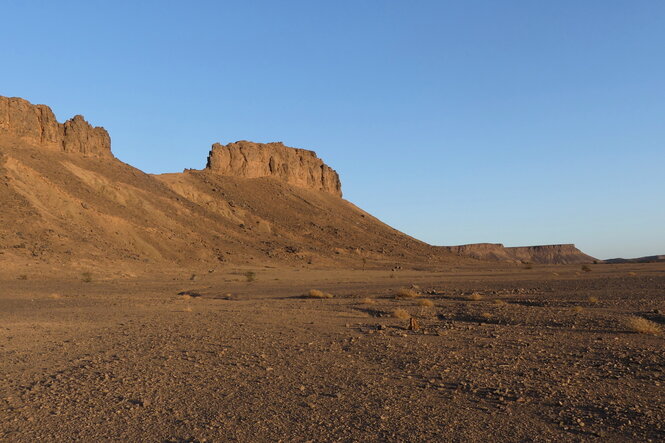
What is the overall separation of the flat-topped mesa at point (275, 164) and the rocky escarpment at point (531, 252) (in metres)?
55.1

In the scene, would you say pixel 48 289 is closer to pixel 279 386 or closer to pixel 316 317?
pixel 316 317

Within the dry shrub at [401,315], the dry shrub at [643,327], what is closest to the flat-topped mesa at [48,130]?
the dry shrub at [401,315]

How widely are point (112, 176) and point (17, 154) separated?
1183 centimetres

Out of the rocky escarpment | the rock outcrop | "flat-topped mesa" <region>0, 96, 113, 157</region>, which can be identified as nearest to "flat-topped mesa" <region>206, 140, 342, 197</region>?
"flat-topped mesa" <region>0, 96, 113, 157</region>

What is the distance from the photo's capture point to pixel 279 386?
8039 mm

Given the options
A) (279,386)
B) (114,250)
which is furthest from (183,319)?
(114,250)

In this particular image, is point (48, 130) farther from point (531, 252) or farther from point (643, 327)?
point (531, 252)

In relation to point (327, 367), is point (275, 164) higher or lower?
higher

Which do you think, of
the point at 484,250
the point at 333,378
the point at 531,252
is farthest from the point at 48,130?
the point at 531,252

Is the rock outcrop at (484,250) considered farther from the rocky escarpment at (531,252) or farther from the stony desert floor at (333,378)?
the stony desert floor at (333,378)

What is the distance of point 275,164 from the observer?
10644 centimetres

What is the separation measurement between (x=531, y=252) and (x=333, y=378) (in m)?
166

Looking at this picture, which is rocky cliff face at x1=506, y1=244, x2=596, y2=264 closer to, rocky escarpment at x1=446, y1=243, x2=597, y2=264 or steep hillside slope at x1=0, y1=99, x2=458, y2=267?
rocky escarpment at x1=446, y1=243, x2=597, y2=264

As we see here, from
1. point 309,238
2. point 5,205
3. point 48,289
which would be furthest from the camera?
point 309,238
